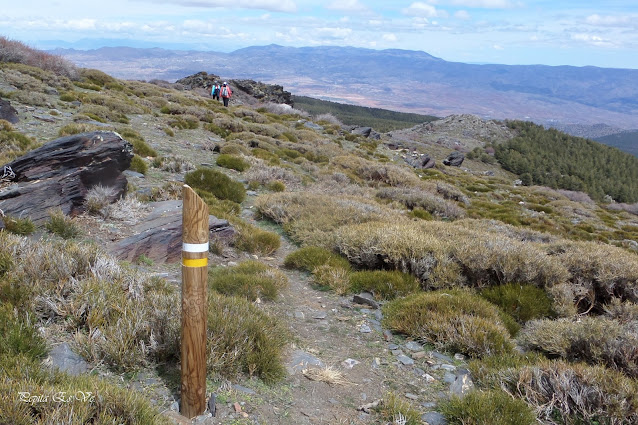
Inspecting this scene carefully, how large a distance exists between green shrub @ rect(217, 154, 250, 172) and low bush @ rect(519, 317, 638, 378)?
13.8m

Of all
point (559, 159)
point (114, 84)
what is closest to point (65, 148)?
point (114, 84)

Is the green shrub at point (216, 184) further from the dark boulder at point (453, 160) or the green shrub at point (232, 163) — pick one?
the dark boulder at point (453, 160)

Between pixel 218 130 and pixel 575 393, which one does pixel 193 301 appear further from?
pixel 218 130

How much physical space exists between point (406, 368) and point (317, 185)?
13.0 metres

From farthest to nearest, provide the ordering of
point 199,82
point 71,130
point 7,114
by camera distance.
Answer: point 199,82 < point 7,114 < point 71,130

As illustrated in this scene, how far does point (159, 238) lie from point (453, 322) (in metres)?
5.73

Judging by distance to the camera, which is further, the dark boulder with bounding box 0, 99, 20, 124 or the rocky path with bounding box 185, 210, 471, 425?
the dark boulder with bounding box 0, 99, 20, 124

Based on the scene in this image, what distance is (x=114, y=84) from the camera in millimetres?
39188

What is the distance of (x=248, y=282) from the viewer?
23.3ft

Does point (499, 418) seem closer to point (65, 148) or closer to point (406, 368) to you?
A: point (406, 368)

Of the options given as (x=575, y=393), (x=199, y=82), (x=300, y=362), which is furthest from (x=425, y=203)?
(x=199, y=82)

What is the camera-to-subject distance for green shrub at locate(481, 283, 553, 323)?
7.21 meters

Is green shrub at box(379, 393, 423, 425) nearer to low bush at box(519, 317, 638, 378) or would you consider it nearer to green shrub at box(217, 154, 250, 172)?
low bush at box(519, 317, 638, 378)

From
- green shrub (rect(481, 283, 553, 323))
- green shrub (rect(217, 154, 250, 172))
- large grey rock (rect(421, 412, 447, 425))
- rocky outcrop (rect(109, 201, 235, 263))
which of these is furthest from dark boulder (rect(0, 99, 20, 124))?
large grey rock (rect(421, 412, 447, 425))
